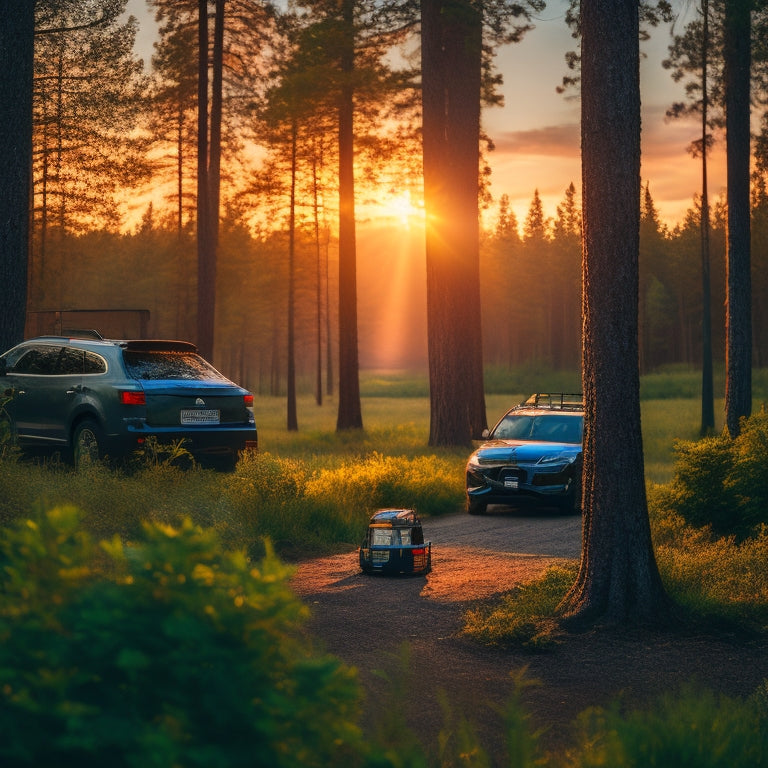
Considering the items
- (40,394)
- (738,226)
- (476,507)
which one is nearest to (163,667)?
(40,394)

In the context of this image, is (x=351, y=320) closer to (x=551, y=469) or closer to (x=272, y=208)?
(x=272, y=208)

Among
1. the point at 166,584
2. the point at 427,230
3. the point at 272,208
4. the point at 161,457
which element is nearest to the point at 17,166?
the point at 161,457

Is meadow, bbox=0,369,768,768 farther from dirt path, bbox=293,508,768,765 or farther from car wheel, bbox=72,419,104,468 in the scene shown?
car wheel, bbox=72,419,104,468

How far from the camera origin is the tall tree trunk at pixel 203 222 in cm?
2220

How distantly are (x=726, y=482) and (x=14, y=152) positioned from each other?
9792 millimetres

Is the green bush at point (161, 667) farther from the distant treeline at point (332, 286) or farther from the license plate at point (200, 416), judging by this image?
the distant treeline at point (332, 286)

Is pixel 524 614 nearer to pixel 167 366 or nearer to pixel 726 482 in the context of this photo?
pixel 726 482

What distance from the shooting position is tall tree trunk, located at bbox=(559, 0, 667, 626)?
7.44 metres

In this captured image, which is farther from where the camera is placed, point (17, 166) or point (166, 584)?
point (17, 166)

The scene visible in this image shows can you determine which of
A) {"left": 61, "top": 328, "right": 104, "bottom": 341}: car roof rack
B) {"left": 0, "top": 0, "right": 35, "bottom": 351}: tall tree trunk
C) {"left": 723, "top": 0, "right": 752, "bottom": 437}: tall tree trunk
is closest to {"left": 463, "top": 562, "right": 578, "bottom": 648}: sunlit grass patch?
{"left": 61, "top": 328, "right": 104, "bottom": 341}: car roof rack

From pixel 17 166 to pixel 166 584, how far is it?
11770 millimetres

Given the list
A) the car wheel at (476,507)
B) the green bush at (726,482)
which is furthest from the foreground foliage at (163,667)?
the car wheel at (476,507)

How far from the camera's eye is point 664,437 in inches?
1179

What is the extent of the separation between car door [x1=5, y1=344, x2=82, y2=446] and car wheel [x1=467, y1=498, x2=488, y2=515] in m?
5.78
